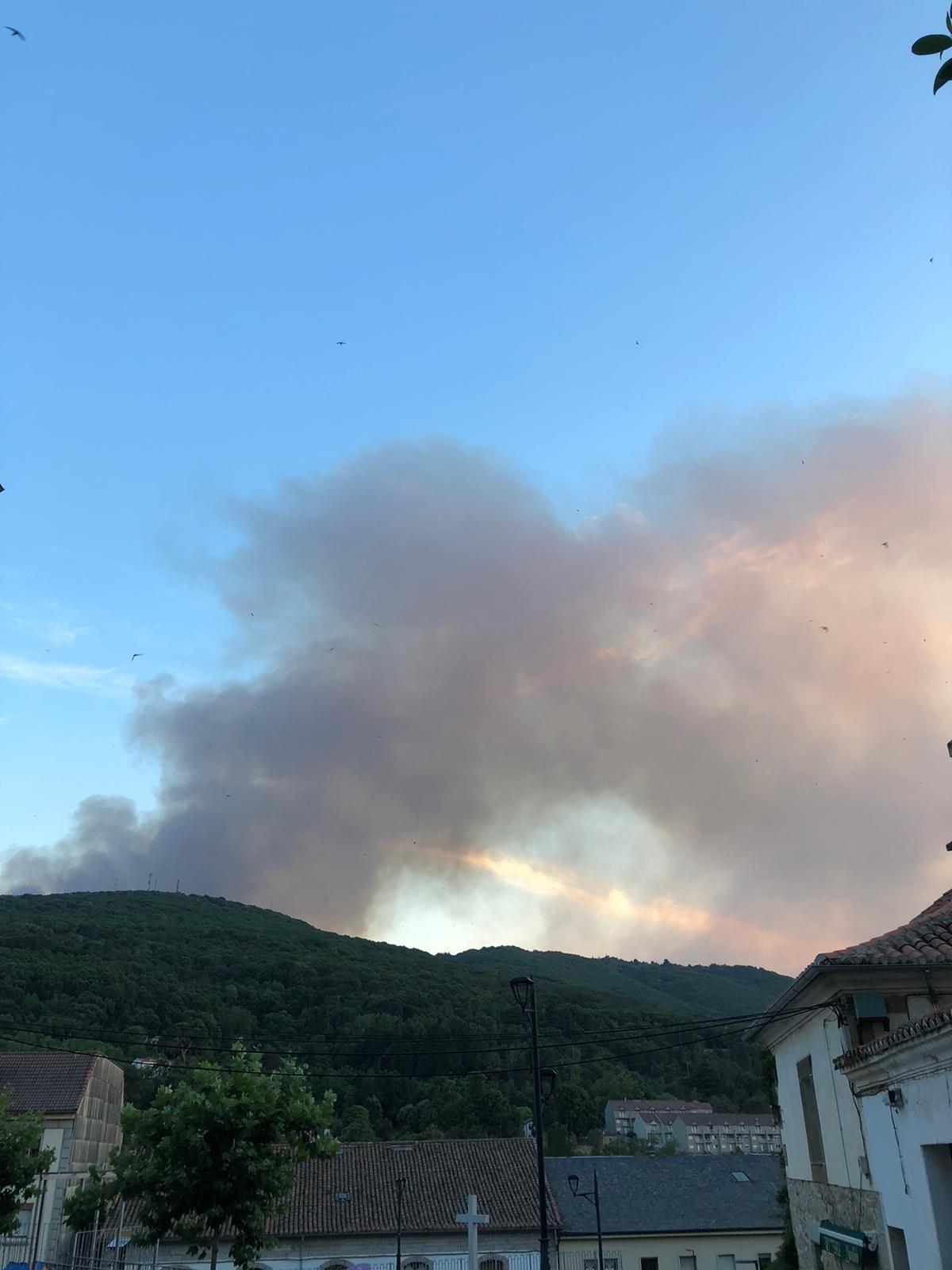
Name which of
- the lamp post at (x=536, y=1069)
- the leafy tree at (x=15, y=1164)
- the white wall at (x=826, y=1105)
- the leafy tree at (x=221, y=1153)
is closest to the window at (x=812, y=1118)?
the white wall at (x=826, y=1105)

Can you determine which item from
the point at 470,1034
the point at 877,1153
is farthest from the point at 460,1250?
the point at 470,1034

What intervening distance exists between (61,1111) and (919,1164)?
3707 centimetres

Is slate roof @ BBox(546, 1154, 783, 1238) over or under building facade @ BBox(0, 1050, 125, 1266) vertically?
under

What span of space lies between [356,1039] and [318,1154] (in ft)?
188

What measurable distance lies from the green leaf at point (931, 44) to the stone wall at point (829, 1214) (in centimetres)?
1294

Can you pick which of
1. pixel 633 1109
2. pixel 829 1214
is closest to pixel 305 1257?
pixel 829 1214

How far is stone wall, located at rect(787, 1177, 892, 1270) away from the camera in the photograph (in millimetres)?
12062

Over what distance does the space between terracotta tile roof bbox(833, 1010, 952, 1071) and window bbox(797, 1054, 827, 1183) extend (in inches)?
181

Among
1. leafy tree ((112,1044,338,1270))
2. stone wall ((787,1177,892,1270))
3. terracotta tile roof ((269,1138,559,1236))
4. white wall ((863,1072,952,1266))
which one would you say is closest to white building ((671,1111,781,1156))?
terracotta tile roof ((269,1138,559,1236))

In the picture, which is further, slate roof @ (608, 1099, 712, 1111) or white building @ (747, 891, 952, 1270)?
slate roof @ (608, 1099, 712, 1111)

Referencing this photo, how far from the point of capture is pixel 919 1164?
9758mm

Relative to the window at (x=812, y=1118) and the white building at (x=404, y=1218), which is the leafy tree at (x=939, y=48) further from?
the white building at (x=404, y=1218)

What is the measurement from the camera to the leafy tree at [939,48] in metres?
3.87

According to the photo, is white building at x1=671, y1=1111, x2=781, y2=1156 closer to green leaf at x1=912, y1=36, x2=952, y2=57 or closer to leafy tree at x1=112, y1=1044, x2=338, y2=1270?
leafy tree at x1=112, y1=1044, x2=338, y2=1270
